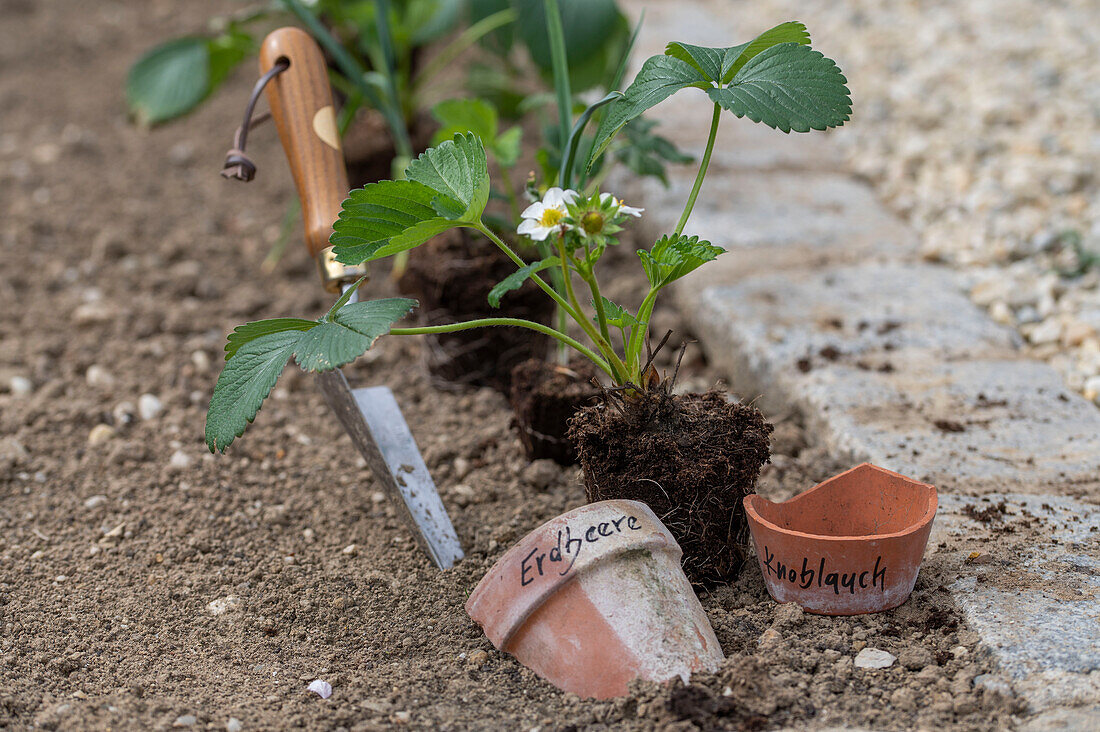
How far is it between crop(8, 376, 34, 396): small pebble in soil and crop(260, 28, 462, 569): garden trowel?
785mm

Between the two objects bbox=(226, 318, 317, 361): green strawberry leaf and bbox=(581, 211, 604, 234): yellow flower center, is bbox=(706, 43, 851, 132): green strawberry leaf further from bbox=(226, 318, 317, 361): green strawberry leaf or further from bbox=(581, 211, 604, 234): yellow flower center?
bbox=(226, 318, 317, 361): green strawberry leaf

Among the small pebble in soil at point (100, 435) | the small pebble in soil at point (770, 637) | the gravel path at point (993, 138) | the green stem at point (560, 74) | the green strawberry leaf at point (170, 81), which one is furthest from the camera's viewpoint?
the green strawberry leaf at point (170, 81)

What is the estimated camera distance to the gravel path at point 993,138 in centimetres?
183

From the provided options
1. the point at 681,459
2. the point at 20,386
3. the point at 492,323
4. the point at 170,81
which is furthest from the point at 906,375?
the point at 170,81

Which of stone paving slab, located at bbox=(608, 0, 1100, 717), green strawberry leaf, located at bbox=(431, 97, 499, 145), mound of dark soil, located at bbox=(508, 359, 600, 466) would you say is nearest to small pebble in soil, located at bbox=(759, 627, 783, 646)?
stone paving slab, located at bbox=(608, 0, 1100, 717)

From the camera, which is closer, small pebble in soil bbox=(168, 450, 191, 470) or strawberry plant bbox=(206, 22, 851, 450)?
strawberry plant bbox=(206, 22, 851, 450)

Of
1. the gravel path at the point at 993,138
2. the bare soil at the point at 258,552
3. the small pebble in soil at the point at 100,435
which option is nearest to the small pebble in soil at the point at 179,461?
the bare soil at the point at 258,552

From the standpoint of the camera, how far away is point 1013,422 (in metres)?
1.48

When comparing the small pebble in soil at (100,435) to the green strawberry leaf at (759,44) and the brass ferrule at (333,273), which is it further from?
the green strawberry leaf at (759,44)

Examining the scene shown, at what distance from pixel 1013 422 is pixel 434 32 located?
1.58 meters

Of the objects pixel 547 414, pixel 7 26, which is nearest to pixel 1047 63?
pixel 547 414

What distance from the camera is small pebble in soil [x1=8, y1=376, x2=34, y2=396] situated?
5.73 ft

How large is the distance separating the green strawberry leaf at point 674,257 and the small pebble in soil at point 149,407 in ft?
3.38

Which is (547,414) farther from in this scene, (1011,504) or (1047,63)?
(1047,63)
